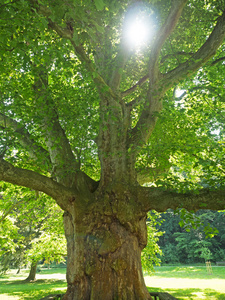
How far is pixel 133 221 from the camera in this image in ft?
17.5

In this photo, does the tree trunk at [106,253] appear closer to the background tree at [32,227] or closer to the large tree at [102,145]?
the large tree at [102,145]

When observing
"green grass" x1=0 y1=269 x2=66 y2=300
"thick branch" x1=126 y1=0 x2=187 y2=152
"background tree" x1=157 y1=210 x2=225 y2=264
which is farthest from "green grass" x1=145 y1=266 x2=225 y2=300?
"background tree" x1=157 y1=210 x2=225 y2=264

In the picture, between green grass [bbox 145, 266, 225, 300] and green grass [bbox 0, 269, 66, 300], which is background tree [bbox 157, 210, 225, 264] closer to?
green grass [bbox 145, 266, 225, 300]

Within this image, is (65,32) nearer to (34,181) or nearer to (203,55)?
(34,181)

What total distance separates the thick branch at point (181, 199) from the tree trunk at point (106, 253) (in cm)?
41

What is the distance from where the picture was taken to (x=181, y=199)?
17.0ft

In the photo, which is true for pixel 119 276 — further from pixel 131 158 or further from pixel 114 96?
pixel 114 96

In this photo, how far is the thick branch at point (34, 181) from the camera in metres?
5.01

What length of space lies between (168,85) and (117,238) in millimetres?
4074

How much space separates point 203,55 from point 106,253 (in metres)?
5.37

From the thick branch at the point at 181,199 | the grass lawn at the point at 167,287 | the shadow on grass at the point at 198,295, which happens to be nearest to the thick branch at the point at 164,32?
the thick branch at the point at 181,199

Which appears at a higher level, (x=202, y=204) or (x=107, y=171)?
(x=107, y=171)

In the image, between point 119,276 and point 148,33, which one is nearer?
point 119,276

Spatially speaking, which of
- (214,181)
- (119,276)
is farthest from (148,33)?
(119,276)
